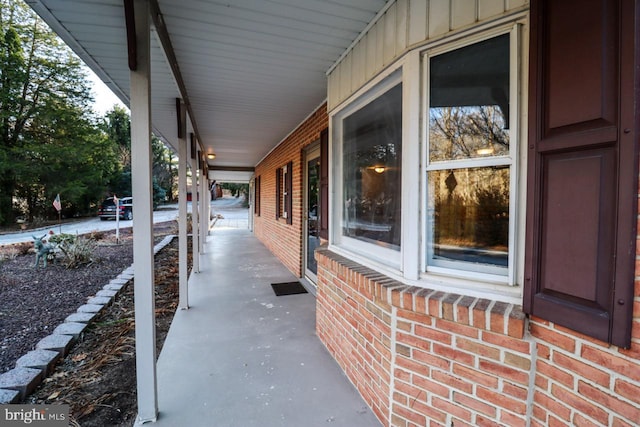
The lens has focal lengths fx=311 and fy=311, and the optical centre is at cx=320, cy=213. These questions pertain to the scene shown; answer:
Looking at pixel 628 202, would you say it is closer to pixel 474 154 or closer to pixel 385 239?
pixel 474 154

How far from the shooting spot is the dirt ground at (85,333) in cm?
210

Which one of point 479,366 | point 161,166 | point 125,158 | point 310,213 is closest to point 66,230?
point 310,213

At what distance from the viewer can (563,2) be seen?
120cm

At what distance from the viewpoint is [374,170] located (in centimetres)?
242

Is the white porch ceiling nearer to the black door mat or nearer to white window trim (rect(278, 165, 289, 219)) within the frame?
white window trim (rect(278, 165, 289, 219))

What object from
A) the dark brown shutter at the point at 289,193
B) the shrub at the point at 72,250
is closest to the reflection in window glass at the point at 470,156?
the dark brown shutter at the point at 289,193

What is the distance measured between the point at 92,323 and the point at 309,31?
3583 mm

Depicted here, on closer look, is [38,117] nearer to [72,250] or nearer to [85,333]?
[72,250]

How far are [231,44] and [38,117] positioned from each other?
1935 centimetres

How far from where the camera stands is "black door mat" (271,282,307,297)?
4.48m

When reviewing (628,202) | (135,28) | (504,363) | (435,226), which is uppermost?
(135,28)

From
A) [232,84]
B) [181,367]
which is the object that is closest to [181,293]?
[181,367]

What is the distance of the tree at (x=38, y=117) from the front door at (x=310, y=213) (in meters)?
17.3

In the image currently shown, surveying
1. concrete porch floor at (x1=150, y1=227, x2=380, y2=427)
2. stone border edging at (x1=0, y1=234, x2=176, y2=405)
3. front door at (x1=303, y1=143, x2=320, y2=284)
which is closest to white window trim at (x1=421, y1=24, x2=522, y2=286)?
concrete porch floor at (x1=150, y1=227, x2=380, y2=427)
